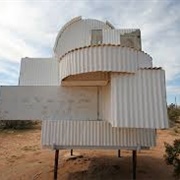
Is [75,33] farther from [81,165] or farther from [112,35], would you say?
[81,165]

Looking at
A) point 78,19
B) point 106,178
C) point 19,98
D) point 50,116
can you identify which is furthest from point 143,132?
point 78,19

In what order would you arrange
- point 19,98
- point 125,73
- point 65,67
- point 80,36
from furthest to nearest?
point 80,36 < point 19,98 < point 65,67 < point 125,73

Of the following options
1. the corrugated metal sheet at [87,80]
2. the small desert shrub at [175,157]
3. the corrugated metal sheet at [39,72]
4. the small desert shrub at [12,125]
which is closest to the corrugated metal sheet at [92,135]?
the small desert shrub at [175,157]

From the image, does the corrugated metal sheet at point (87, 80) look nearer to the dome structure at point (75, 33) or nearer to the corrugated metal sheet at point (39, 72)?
the corrugated metal sheet at point (39, 72)

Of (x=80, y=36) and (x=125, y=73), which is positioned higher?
(x=80, y=36)

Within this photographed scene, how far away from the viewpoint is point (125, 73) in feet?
28.9

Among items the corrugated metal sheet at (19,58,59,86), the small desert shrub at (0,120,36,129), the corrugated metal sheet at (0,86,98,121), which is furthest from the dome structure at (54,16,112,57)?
the small desert shrub at (0,120,36,129)

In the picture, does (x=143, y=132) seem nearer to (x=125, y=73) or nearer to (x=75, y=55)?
(x=125, y=73)

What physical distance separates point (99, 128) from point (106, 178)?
2.87m

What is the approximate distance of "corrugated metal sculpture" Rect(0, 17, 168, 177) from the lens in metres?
8.66

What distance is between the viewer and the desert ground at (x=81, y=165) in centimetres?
1193

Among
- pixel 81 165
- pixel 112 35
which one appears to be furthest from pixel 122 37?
pixel 81 165

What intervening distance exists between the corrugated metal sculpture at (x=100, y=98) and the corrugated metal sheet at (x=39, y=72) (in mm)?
52

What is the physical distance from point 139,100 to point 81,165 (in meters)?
6.38
